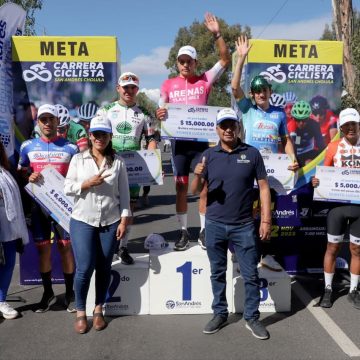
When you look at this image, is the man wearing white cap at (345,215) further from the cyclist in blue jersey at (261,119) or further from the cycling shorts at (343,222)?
the cyclist in blue jersey at (261,119)

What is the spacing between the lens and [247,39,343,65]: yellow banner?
5152 millimetres

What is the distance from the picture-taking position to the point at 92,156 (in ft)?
12.5

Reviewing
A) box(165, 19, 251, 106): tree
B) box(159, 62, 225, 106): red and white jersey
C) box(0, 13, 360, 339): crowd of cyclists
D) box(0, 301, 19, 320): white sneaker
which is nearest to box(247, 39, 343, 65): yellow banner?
box(0, 13, 360, 339): crowd of cyclists

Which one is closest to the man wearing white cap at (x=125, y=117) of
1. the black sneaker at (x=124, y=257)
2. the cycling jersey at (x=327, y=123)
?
the black sneaker at (x=124, y=257)

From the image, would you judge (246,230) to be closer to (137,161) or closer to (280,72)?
(137,161)

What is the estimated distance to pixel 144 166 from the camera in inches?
182

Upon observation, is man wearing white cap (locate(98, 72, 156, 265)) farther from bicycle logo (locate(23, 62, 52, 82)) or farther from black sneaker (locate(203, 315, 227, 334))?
black sneaker (locate(203, 315, 227, 334))

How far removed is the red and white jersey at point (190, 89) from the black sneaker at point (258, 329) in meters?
2.33

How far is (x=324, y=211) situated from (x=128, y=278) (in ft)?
8.69

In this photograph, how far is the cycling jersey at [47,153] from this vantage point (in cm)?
421

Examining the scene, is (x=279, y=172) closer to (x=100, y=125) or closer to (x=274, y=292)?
(x=274, y=292)

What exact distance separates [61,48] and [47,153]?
4.78ft

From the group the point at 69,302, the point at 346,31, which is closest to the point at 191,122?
the point at 69,302

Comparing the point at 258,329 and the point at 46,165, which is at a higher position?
the point at 46,165
